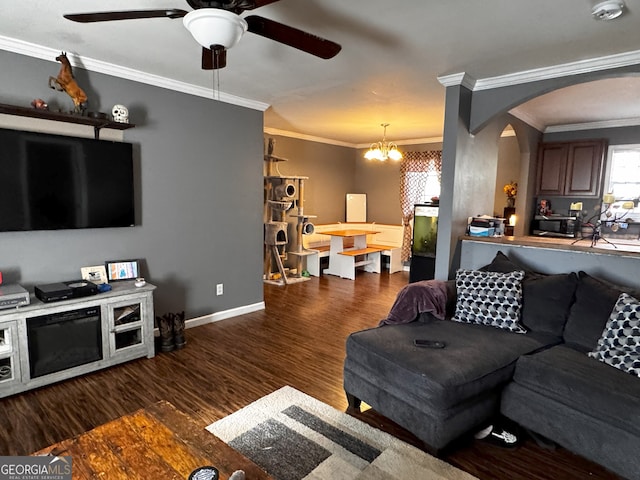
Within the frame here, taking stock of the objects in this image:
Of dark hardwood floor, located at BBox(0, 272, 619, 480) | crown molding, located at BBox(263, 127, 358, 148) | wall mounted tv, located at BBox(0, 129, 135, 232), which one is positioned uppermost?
crown molding, located at BBox(263, 127, 358, 148)

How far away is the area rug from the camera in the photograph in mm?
1915

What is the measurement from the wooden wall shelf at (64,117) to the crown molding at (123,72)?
0.46 metres

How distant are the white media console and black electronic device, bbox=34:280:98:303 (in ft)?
0.13

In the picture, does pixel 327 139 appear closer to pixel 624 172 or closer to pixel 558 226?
pixel 558 226

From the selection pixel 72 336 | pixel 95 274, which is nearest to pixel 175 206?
pixel 95 274

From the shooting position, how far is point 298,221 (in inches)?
250

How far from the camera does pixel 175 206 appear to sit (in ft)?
12.3

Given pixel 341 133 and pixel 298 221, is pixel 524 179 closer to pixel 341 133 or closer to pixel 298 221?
pixel 341 133

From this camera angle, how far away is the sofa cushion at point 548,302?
2.61 metres

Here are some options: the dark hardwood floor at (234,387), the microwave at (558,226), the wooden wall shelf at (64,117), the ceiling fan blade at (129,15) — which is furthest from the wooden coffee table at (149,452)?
the microwave at (558,226)

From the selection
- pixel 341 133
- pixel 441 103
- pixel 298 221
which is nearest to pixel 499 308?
pixel 441 103

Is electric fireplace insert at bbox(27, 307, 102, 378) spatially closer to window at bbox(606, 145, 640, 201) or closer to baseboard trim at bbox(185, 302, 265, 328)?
baseboard trim at bbox(185, 302, 265, 328)

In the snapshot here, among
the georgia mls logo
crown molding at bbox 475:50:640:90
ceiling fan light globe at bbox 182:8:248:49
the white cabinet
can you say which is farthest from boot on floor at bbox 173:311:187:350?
crown molding at bbox 475:50:640:90

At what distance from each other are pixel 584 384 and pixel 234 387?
87.0 inches
